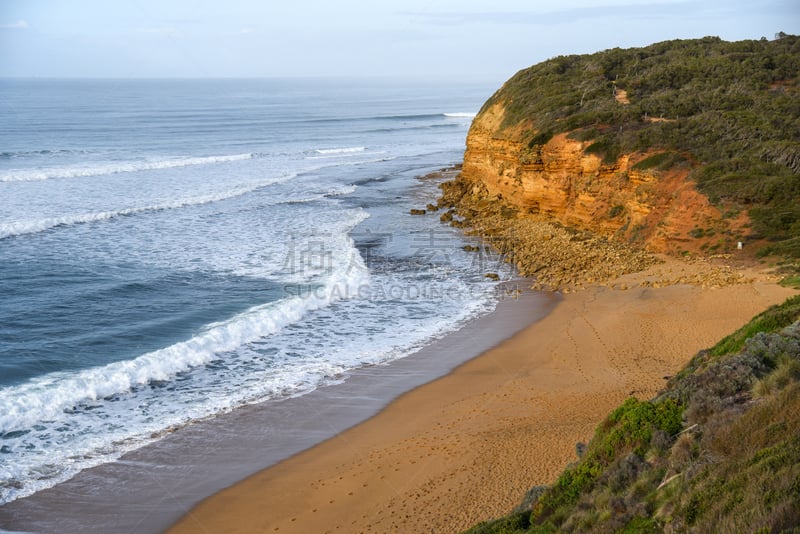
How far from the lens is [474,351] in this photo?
1791cm

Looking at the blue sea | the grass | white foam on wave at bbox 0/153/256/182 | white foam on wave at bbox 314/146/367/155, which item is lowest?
the blue sea

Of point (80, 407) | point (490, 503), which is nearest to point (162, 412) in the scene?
point (80, 407)

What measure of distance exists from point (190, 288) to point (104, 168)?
91.5 ft

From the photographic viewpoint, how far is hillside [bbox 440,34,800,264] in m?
24.0

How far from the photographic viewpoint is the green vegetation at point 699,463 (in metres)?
5.75

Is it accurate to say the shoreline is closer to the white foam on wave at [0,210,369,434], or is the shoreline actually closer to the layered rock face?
the white foam on wave at [0,210,369,434]

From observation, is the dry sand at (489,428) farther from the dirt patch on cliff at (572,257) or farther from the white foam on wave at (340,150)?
the white foam on wave at (340,150)

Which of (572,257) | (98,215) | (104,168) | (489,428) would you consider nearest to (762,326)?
(489,428)

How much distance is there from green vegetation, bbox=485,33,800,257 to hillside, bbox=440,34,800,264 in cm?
6

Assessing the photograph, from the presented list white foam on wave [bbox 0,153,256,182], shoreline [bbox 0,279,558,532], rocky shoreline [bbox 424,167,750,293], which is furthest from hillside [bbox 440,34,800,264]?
white foam on wave [bbox 0,153,256,182]

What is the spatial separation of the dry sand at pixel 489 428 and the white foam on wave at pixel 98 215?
21821mm

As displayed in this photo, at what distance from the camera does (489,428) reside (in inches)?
524

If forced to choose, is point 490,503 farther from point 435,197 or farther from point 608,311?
point 435,197

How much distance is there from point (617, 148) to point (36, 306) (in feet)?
69.8
